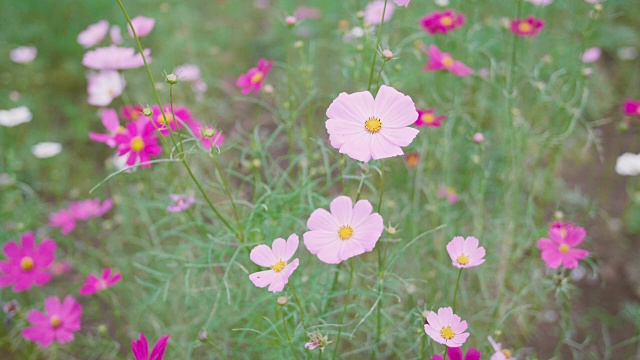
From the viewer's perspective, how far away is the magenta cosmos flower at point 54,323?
1267 mm

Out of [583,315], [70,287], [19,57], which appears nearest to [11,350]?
[70,287]

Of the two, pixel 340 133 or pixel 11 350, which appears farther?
pixel 11 350

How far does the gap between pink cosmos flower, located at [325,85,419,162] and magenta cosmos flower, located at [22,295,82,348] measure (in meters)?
0.81

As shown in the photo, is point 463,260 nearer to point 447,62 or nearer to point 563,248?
point 563,248

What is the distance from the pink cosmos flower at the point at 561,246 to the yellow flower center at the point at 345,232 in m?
0.42

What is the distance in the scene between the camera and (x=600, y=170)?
2.15 m

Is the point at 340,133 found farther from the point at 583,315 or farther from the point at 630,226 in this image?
the point at 630,226

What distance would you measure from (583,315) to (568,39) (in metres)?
1.27

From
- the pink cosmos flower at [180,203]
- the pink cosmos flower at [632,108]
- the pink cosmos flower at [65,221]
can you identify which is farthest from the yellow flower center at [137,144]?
the pink cosmos flower at [632,108]

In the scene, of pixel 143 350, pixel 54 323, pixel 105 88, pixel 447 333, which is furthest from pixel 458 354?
pixel 105 88

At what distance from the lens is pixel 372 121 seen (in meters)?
0.94

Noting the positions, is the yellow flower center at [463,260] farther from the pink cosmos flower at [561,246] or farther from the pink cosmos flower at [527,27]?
the pink cosmos flower at [527,27]

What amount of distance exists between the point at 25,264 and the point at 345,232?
0.89m

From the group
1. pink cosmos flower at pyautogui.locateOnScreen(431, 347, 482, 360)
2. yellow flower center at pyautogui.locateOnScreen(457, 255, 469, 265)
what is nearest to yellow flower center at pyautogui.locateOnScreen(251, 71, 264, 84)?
yellow flower center at pyautogui.locateOnScreen(457, 255, 469, 265)
